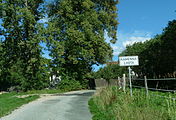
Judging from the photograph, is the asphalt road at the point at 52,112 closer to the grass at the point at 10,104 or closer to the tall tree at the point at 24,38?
the grass at the point at 10,104

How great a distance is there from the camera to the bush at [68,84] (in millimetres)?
38562

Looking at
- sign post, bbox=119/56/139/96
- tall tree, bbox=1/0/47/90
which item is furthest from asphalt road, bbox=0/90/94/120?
tall tree, bbox=1/0/47/90

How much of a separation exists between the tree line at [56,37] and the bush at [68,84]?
0.41 m

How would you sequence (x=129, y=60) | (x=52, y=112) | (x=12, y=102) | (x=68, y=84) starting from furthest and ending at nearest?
(x=68, y=84)
(x=12, y=102)
(x=129, y=60)
(x=52, y=112)

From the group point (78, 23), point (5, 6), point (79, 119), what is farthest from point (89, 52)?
point (79, 119)

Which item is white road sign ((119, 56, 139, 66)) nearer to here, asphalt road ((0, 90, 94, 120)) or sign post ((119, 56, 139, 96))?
sign post ((119, 56, 139, 96))

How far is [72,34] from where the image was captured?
37.0m

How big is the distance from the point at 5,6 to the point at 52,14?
1193 cm

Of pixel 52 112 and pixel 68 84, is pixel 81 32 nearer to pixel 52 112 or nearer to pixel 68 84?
pixel 68 84

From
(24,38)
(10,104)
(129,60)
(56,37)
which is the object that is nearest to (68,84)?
(56,37)

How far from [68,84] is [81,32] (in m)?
7.98

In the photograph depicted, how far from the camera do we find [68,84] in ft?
127

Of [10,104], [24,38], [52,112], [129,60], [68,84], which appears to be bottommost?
[52,112]

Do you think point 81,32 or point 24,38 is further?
point 81,32
